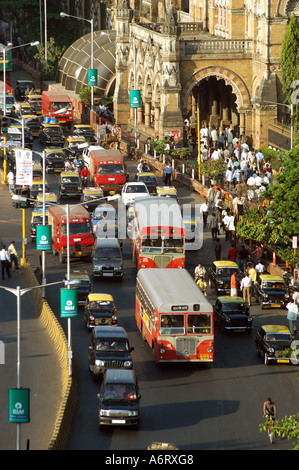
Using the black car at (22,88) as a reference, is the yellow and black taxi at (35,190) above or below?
below

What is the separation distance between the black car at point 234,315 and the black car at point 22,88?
68.9 m

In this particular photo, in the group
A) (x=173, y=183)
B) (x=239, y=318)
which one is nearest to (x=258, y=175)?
(x=173, y=183)

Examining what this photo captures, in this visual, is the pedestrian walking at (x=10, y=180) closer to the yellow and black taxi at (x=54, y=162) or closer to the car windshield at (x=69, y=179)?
the car windshield at (x=69, y=179)

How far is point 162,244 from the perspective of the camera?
61125mm

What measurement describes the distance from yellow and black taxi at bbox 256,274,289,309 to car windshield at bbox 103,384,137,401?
14963 mm

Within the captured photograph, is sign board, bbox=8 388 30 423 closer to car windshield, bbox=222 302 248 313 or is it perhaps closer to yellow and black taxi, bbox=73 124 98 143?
car windshield, bbox=222 302 248 313

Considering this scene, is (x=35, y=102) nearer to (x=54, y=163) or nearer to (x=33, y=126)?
(x=33, y=126)

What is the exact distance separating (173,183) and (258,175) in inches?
254

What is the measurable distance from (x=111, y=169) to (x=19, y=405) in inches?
1625

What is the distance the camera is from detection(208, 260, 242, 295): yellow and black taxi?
5997cm

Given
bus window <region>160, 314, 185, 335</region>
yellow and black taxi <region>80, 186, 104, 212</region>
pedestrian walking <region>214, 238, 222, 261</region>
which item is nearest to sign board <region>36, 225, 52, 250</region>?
pedestrian walking <region>214, 238, 222, 261</region>

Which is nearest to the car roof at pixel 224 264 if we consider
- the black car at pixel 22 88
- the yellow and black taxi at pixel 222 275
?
the yellow and black taxi at pixel 222 275

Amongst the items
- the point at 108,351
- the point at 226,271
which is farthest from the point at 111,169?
the point at 108,351

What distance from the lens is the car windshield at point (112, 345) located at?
49562 mm
